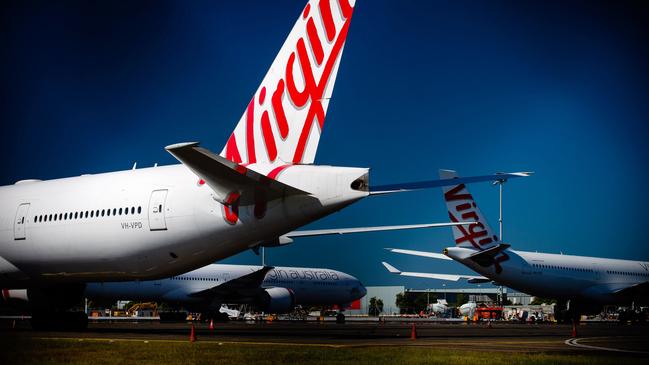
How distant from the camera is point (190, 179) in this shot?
687 inches

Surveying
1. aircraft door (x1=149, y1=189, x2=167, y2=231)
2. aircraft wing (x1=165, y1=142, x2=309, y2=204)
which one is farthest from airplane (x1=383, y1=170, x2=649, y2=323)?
aircraft wing (x1=165, y1=142, x2=309, y2=204)

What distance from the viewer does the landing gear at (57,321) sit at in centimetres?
2273

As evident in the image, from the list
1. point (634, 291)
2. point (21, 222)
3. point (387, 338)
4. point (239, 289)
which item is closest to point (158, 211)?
point (21, 222)

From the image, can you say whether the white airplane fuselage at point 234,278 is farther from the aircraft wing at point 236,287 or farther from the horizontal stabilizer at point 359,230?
the horizontal stabilizer at point 359,230

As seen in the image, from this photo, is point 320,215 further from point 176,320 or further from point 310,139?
point 176,320

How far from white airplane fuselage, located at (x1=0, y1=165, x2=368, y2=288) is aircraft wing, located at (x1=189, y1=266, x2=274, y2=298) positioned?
68.1 feet

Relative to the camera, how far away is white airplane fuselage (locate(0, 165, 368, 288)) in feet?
51.9

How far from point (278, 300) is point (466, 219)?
11.7m

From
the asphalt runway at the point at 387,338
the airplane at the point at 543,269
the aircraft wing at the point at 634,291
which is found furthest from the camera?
the aircraft wing at the point at 634,291

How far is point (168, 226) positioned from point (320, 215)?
153 inches

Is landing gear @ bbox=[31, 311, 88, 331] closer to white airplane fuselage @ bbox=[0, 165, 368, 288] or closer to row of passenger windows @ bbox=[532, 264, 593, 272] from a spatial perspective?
white airplane fuselage @ bbox=[0, 165, 368, 288]

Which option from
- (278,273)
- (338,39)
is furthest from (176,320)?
(338,39)

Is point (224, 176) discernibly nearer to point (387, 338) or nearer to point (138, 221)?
point (138, 221)

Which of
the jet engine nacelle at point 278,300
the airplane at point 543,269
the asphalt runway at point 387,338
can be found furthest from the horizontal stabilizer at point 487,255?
the asphalt runway at point 387,338
